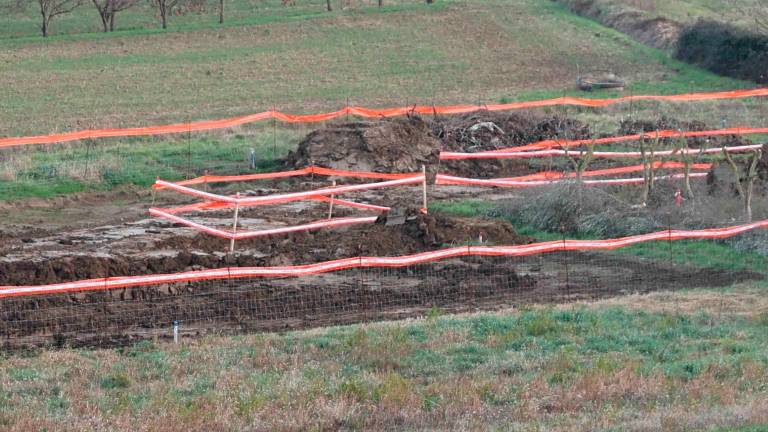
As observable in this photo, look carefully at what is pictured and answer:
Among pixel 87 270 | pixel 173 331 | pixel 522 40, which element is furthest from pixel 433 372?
pixel 522 40

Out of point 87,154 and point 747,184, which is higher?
point 747,184

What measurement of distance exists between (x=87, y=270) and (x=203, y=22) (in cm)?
4672

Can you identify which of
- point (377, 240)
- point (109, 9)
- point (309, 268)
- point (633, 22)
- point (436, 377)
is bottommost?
point (377, 240)

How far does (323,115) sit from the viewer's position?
32.7 m

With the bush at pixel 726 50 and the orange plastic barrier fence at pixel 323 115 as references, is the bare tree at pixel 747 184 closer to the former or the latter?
the orange plastic barrier fence at pixel 323 115

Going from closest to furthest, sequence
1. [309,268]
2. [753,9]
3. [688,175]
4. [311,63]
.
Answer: [309,268]
[688,175]
[311,63]
[753,9]

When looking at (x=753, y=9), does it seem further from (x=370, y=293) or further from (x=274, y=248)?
(x=370, y=293)

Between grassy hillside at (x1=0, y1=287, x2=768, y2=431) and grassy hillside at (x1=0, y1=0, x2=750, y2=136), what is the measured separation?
75.4 feet

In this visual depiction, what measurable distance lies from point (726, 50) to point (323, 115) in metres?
20.4

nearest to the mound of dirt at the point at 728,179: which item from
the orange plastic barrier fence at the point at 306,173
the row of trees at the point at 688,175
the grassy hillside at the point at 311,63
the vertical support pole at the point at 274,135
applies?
the row of trees at the point at 688,175

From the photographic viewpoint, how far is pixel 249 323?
14672mm

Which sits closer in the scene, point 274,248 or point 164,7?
point 274,248

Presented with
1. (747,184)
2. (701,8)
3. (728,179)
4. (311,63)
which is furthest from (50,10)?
(747,184)

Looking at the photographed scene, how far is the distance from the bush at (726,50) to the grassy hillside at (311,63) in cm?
76
